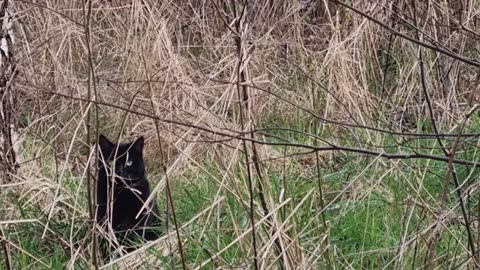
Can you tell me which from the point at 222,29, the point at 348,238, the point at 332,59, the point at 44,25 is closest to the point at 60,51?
the point at 44,25

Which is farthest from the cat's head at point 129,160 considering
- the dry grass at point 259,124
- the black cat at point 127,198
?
the dry grass at point 259,124

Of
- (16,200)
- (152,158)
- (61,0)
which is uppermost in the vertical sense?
(61,0)

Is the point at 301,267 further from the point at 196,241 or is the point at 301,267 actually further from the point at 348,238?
the point at 348,238

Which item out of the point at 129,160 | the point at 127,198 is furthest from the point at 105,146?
the point at 127,198

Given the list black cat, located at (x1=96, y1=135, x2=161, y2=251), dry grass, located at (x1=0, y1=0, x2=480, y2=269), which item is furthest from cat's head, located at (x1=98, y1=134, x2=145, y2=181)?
dry grass, located at (x1=0, y1=0, x2=480, y2=269)

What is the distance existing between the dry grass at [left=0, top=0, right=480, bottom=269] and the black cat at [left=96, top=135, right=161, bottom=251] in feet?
0.36

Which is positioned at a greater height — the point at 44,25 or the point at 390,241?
the point at 44,25

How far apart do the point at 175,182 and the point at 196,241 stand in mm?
1277

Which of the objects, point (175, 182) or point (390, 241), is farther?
point (175, 182)

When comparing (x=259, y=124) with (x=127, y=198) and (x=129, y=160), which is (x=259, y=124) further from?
(x=127, y=198)

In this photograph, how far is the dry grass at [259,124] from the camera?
2342mm

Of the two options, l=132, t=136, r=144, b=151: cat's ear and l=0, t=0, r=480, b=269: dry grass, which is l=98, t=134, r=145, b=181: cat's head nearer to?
l=132, t=136, r=144, b=151: cat's ear

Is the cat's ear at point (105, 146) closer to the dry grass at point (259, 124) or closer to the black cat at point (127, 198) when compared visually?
the black cat at point (127, 198)

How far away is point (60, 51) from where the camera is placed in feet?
15.8
